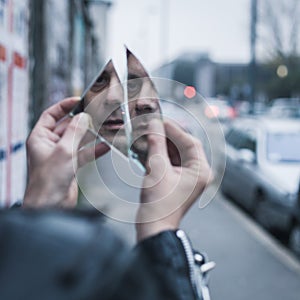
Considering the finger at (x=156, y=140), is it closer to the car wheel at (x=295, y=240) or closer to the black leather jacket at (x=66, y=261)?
the black leather jacket at (x=66, y=261)

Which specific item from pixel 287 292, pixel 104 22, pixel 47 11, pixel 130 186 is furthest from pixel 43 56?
pixel 104 22

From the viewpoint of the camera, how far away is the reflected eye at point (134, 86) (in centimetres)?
121

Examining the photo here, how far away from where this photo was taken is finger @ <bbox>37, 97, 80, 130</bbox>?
1.20 m

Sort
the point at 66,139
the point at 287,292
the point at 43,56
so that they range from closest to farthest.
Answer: the point at 66,139 < the point at 43,56 < the point at 287,292

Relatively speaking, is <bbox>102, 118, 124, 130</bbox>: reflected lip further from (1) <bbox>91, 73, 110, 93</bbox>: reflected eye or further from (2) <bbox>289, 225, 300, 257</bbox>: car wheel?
(2) <bbox>289, 225, 300, 257</bbox>: car wheel

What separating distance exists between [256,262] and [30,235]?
564 centimetres

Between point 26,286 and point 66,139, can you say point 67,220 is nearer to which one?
point 26,286

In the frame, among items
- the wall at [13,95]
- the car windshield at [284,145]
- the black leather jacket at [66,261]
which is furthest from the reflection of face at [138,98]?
the car windshield at [284,145]

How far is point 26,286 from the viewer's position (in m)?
0.54

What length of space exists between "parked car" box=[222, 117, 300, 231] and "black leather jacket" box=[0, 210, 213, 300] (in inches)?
239

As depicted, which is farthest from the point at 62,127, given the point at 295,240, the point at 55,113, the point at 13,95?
the point at 295,240

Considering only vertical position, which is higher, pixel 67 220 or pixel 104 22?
pixel 104 22

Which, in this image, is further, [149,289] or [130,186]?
[130,186]

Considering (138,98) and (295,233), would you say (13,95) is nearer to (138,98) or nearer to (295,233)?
(138,98)
